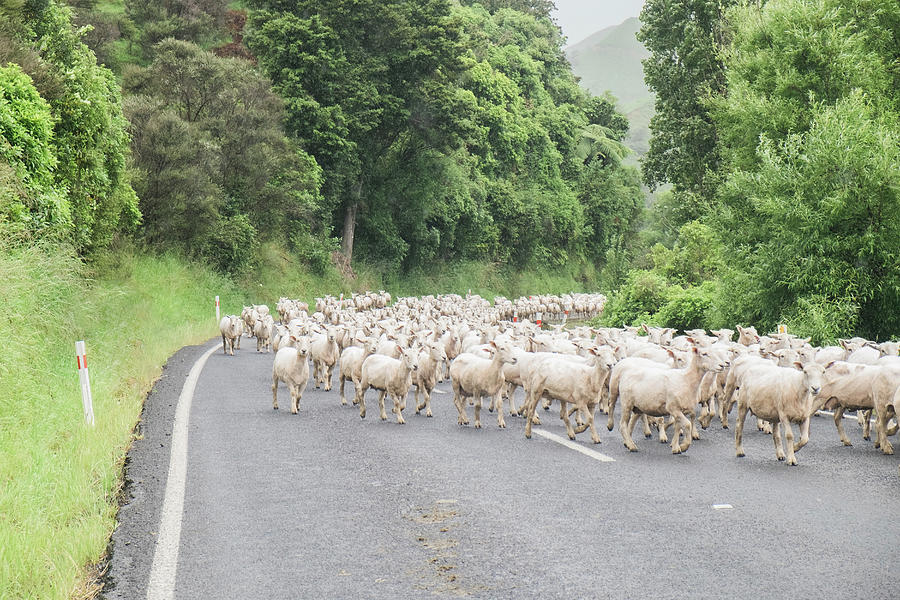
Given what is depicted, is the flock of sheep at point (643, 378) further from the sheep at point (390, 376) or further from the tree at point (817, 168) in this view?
the tree at point (817, 168)

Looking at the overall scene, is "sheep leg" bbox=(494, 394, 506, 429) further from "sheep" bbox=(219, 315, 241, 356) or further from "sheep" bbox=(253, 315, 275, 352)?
"sheep" bbox=(253, 315, 275, 352)

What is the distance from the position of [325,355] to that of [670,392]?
26.4 feet

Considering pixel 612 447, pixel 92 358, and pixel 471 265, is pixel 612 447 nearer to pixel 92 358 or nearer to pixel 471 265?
pixel 92 358

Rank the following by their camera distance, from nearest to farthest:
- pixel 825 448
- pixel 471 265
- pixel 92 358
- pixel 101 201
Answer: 1. pixel 825 448
2. pixel 92 358
3. pixel 101 201
4. pixel 471 265

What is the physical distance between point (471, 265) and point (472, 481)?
53.1m

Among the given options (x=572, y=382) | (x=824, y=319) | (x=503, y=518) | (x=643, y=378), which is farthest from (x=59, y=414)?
(x=824, y=319)

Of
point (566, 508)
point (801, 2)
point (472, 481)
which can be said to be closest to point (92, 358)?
point (472, 481)

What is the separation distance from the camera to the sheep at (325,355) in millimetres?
16297

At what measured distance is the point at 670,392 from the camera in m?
10.1

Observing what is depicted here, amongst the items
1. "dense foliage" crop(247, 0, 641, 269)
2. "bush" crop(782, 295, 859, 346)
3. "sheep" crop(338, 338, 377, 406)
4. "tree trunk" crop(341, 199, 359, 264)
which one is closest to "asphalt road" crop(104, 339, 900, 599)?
"sheep" crop(338, 338, 377, 406)

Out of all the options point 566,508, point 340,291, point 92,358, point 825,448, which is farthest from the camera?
point 340,291

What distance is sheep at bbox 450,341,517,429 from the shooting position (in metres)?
12.0

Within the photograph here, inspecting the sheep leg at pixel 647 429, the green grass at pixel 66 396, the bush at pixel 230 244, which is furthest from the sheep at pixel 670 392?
the bush at pixel 230 244

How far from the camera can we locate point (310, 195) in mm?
44500
